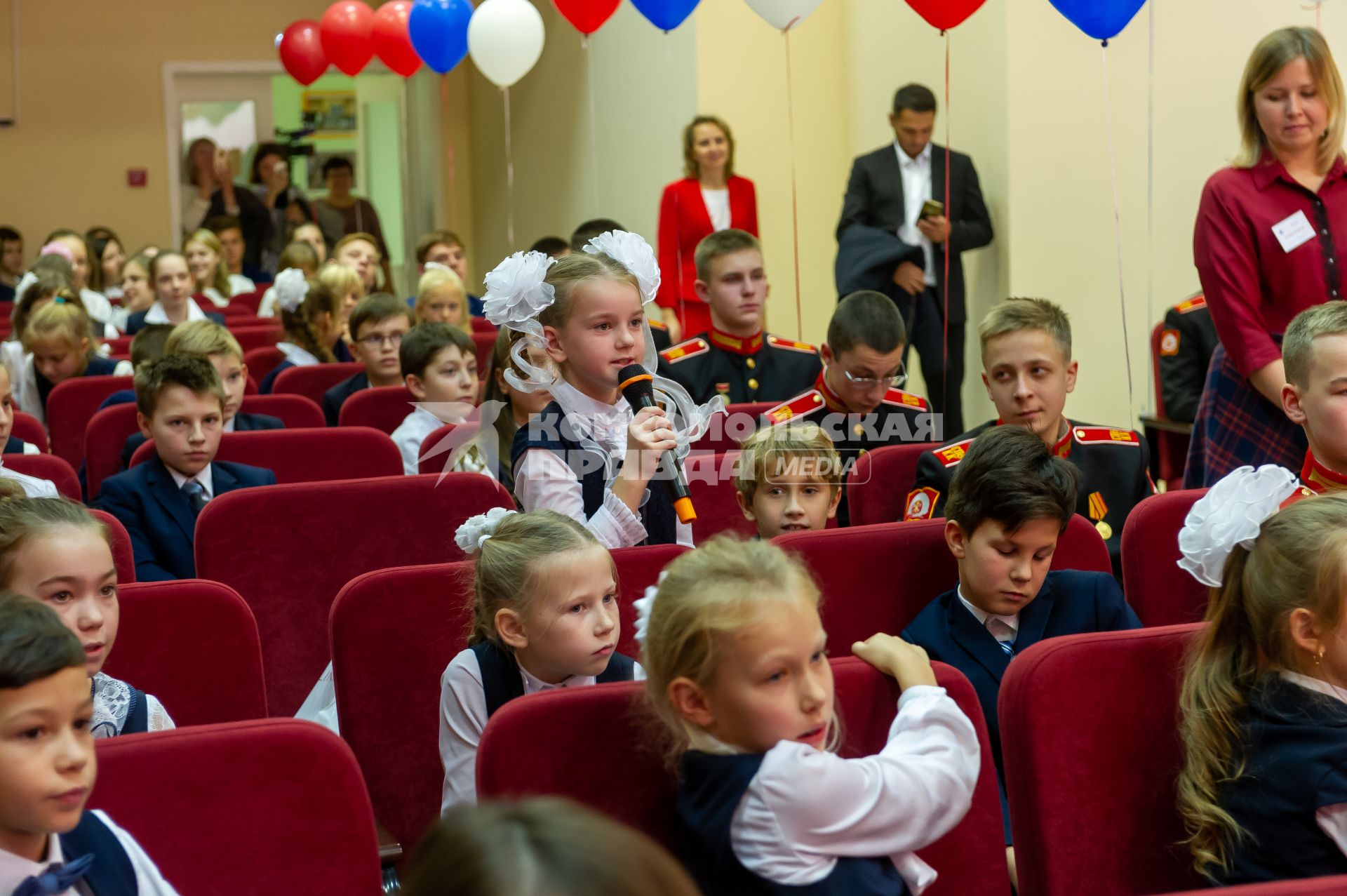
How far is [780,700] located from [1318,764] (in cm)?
61

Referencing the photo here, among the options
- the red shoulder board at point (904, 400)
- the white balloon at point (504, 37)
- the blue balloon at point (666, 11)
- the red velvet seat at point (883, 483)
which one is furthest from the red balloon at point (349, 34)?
the red velvet seat at point (883, 483)

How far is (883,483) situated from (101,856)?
1.83 meters

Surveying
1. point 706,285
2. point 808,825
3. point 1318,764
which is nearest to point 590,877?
point 808,825

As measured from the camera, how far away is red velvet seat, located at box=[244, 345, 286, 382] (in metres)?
5.50

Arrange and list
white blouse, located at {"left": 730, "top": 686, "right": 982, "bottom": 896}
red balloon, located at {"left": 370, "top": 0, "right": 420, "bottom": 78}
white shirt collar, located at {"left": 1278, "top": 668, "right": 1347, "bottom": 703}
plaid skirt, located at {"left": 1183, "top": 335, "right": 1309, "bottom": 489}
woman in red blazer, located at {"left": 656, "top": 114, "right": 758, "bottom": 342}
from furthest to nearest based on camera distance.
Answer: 1. red balloon, located at {"left": 370, "top": 0, "right": 420, "bottom": 78}
2. woman in red blazer, located at {"left": 656, "top": 114, "right": 758, "bottom": 342}
3. plaid skirt, located at {"left": 1183, "top": 335, "right": 1309, "bottom": 489}
4. white shirt collar, located at {"left": 1278, "top": 668, "right": 1347, "bottom": 703}
5. white blouse, located at {"left": 730, "top": 686, "right": 982, "bottom": 896}

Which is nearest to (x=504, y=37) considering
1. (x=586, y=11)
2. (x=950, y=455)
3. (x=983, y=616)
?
(x=586, y=11)

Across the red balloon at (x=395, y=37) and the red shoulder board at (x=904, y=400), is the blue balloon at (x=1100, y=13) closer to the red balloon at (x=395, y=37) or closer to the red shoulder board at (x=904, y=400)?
the red shoulder board at (x=904, y=400)

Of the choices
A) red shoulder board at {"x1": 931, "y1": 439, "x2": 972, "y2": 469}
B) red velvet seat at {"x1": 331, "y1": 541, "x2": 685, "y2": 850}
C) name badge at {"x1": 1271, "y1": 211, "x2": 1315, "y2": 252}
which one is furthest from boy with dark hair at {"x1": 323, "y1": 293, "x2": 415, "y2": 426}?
name badge at {"x1": 1271, "y1": 211, "x2": 1315, "y2": 252}

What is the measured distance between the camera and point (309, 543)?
262cm

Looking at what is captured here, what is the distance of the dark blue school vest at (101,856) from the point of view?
4.64ft

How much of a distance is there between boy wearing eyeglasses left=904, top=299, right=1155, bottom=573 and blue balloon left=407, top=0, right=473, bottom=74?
176 inches

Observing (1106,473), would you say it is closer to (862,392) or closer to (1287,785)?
(862,392)

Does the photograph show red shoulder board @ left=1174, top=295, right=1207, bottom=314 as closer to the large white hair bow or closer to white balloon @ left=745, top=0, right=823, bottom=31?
white balloon @ left=745, top=0, right=823, bottom=31

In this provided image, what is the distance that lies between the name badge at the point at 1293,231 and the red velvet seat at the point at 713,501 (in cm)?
119
